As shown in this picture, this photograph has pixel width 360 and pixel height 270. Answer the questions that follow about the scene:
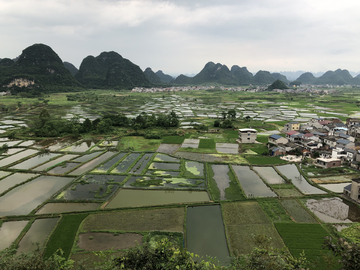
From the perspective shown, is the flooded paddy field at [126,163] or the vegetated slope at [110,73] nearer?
the flooded paddy field at [126,163]

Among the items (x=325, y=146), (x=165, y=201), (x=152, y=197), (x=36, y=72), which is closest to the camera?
(x=165, y=201)

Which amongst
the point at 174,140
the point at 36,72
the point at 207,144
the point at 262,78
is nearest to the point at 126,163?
the point at 174,140

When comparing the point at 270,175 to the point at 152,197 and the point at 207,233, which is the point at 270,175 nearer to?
the point at 207,233

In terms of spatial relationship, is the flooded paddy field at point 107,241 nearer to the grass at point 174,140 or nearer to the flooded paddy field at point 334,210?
the flooded paddy field at point 334,210

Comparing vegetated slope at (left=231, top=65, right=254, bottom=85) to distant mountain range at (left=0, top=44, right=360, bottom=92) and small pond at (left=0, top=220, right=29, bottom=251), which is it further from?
small pond at (left=0, top=220, right=29, bottom=251)

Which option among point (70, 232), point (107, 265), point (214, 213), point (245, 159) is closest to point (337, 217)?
point (214, 213)

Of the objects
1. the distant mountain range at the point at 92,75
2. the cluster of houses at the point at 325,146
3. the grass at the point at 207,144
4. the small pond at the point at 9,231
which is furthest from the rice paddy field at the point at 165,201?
the distant mountain range at the point at 92,75
